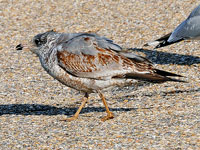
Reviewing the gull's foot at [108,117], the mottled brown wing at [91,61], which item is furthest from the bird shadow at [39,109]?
the mottled brown wing at [91,61]

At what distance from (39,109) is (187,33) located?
3931 mm

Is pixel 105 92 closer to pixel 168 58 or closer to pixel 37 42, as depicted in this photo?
pixel 37 42

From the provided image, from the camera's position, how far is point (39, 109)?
7211mm

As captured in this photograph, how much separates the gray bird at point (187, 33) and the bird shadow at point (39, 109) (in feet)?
10.7

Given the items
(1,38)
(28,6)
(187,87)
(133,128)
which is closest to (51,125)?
(133,128)

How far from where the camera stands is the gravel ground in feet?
18.3

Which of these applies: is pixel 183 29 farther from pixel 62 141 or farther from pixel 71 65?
pixel 62 141

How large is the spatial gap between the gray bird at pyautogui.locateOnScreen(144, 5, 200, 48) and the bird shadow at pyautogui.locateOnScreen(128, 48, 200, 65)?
287 millimetres

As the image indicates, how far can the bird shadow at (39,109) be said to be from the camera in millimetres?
6934

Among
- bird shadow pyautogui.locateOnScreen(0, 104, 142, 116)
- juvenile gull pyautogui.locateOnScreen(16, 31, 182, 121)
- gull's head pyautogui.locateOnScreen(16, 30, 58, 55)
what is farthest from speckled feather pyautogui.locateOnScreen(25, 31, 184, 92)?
bird shadow pyautogui.locateOnScreen(0, 104, 142, 116)

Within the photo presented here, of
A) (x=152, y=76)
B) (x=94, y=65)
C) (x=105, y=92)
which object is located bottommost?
(x=105, y=92)

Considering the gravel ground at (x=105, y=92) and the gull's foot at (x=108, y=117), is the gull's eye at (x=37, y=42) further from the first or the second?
the gull's foot at (x=108, y=117)

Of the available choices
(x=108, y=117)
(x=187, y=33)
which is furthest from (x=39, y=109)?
(x=187, y=33)

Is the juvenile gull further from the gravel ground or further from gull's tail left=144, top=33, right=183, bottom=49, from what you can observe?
gull's tail left=144, top=33, right=183, bottom=49
